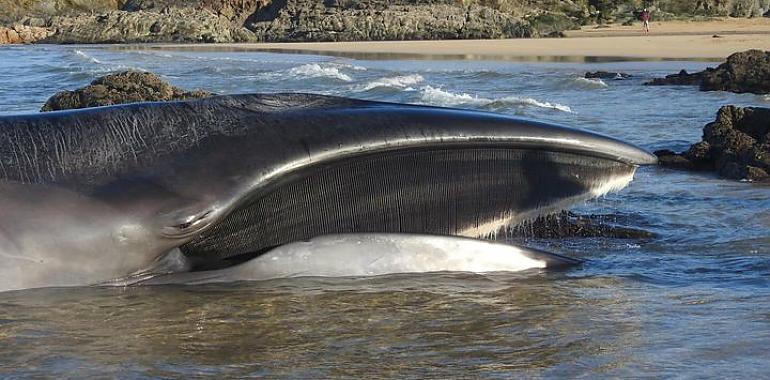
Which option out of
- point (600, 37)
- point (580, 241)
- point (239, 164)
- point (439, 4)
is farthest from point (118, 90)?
point (439, 4)

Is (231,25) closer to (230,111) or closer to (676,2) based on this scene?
(676,2)

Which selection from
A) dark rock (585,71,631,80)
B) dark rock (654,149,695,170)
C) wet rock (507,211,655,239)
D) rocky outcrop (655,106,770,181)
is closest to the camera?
wet rock (507,211,655,239)

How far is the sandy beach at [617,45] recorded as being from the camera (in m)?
39.6

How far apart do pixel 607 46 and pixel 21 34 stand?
41.3 m

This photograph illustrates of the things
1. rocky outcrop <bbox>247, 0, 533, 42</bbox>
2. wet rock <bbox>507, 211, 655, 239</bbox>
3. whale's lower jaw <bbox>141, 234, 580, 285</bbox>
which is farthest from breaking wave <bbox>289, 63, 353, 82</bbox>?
rocky outcrop <bbox>247, 0, 533, 42</bbox>

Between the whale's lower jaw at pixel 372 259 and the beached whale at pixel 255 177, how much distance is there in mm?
47

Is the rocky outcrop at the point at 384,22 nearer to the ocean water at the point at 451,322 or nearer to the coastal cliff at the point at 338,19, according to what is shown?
the coastal cliff at the point at 338,19

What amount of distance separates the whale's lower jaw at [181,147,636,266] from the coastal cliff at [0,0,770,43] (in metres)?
53.3

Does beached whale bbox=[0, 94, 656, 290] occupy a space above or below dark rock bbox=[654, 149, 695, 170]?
above

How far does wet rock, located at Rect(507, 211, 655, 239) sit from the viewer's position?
6.15 m

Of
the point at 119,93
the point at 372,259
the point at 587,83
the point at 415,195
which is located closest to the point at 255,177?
the point at 372,259

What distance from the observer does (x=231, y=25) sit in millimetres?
70625

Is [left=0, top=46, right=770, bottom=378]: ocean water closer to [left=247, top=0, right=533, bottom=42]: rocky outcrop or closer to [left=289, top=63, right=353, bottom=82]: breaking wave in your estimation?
[left=289, top=63, right=353, bottom=82]: breaking wave

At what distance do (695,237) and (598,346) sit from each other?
295 cm
